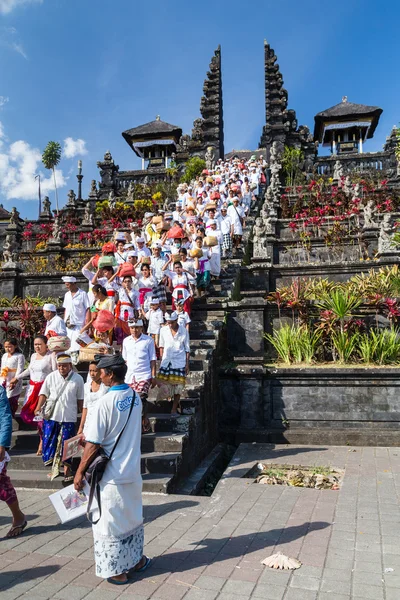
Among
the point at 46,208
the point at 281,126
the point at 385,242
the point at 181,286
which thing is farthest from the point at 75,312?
the point at 281,126

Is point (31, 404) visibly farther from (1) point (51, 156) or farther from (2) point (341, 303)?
(1) point (51, 156)

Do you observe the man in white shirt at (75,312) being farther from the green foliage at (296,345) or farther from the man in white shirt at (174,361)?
the green foliage at (296,345)

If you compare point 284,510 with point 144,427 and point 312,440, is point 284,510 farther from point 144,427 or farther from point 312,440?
point 312,440

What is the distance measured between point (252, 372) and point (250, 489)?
8.41ft


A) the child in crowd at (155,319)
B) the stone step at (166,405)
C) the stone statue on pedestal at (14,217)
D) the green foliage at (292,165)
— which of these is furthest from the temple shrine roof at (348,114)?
the stone step at (166,405)

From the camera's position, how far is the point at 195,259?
9328mm

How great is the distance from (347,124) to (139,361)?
35.1 metres

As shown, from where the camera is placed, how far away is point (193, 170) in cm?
2453

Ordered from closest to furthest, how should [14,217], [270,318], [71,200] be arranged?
1. [270,318]
2. [14,217]
3. [71,200]

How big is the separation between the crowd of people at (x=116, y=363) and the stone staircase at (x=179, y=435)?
18 cm

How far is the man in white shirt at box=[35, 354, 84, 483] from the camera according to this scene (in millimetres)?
5590

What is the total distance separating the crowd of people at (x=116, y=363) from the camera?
3.37 meters

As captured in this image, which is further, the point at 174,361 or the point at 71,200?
the point at 71,200

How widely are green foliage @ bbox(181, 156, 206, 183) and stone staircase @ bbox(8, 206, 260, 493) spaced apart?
663 inches
